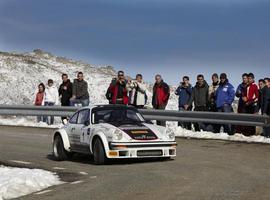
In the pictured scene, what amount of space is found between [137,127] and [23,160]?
3004 mm

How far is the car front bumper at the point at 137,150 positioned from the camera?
544 inches

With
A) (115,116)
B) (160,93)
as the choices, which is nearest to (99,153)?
(115,116)

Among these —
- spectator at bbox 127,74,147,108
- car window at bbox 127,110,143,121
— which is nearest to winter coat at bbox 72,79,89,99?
spectator at bbox 127,74,147,108

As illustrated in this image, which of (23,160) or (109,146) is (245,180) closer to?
(109,146)

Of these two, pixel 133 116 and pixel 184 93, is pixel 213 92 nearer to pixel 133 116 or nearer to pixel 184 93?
pixel 184 93

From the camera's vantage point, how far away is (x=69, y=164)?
14.7 metres

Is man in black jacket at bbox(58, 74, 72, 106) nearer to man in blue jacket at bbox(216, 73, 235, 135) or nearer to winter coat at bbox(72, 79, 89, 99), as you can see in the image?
winter coat at bbox(72, 79, 89, 99)

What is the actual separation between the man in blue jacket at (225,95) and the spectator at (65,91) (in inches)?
274

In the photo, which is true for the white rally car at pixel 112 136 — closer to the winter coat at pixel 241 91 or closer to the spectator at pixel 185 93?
the winter coat at pixel 241 91

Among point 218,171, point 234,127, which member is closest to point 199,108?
point 234,127

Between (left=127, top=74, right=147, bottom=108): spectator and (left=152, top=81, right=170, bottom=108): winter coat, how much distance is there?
1.42 feet

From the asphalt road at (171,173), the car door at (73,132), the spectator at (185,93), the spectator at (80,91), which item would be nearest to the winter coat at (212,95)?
the spectator at (185,93)

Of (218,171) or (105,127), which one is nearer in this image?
(218,171)

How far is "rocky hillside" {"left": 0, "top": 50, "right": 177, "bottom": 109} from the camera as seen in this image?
156 ft
